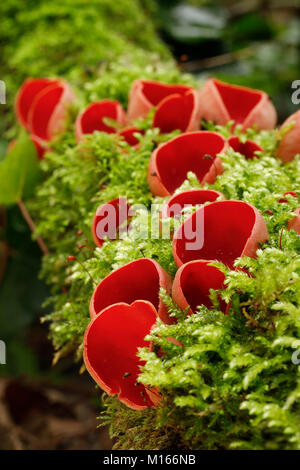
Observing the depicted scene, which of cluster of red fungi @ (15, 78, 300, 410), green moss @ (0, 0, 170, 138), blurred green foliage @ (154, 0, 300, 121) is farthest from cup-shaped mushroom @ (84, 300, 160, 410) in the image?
blurred green foliage @ (154, 0, 300, 121)

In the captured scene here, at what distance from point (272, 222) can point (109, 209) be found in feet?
0.97

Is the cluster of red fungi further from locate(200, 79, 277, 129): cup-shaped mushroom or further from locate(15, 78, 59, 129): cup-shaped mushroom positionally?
locate(15, 78, 59, 129): cup-shaped mushroom

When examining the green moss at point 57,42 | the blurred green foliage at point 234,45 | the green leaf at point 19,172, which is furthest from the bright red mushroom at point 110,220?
the blurred green foliage at point 234,45

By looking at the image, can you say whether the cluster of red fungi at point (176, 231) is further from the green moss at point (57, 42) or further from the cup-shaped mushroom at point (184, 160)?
the green moss at point (57, 42)

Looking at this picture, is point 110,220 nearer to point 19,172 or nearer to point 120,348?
point 120,348

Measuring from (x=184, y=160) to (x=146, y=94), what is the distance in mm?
290

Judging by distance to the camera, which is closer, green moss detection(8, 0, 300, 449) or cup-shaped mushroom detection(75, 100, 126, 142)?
green moss detection(8, 0, 300, 449)

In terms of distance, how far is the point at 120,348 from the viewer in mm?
639

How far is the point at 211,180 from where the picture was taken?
0.85m

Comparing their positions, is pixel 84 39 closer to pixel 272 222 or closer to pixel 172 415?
pixel 272 222

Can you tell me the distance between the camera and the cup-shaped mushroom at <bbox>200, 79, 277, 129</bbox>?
996mm

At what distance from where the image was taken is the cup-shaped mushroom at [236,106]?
100 cm

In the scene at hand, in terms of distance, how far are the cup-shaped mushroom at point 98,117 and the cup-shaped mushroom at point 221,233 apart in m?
0.47

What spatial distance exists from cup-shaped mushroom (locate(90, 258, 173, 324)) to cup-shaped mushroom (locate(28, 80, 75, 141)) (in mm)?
653
